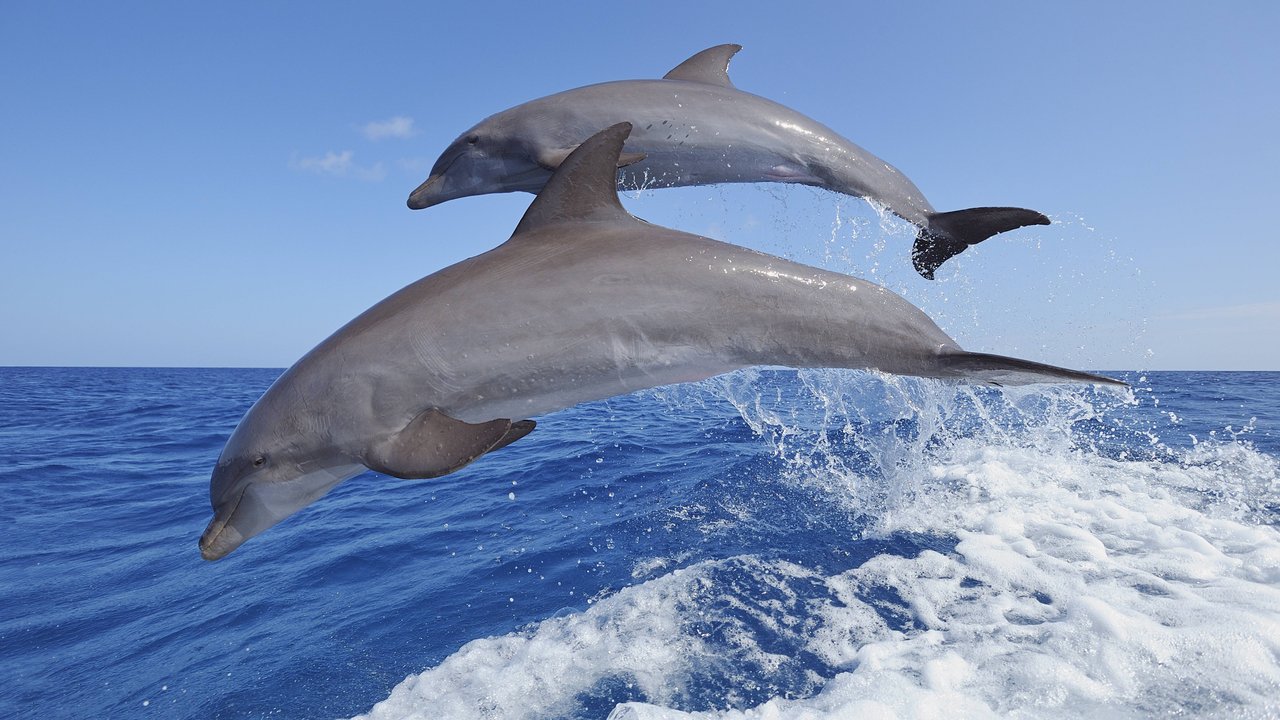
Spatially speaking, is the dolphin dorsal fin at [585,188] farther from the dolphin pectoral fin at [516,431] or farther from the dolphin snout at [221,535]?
the dolphin snout at [221,535]

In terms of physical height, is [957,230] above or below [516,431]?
above

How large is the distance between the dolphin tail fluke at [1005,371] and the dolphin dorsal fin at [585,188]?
1.75 m

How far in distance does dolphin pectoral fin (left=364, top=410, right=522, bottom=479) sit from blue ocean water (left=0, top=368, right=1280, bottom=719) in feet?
9.56

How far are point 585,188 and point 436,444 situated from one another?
4.67ft

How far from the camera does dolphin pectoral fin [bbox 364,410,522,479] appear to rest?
8.58 feet

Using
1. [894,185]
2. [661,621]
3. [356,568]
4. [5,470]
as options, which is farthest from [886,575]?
[5,470]

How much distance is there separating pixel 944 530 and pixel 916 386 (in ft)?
11.4

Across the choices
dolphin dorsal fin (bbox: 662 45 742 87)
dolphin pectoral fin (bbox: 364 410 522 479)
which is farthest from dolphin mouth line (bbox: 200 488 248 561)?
dolphin dorsal fin (bbox: 662 45 742 87)

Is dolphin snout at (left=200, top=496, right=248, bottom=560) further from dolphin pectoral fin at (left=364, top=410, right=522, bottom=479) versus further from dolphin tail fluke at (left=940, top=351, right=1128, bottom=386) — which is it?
dolphin tail fluke at (left=940, top=351, right=1128, bottom=386)

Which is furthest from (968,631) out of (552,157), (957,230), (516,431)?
(552,157)

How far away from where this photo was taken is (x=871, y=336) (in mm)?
3068

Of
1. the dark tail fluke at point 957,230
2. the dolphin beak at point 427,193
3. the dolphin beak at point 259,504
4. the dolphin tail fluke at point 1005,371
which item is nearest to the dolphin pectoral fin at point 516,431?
the dolphin beak at point 259,504

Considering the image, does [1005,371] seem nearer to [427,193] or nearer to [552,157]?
[552,157]

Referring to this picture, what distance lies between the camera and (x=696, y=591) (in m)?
6.46
